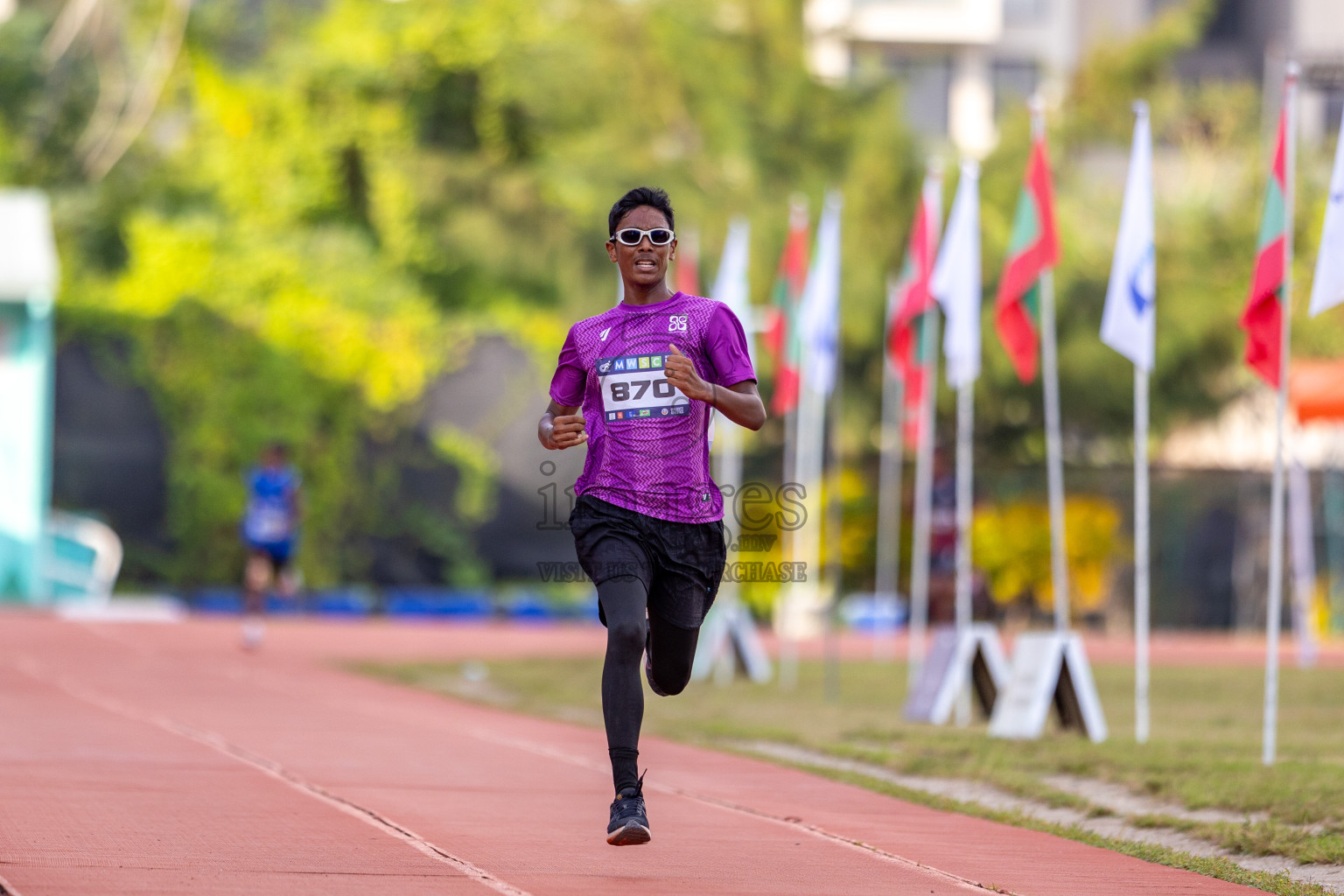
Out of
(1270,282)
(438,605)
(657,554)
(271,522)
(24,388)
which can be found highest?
(24,388)

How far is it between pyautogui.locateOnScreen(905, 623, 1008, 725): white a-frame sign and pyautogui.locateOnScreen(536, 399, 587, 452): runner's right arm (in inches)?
253

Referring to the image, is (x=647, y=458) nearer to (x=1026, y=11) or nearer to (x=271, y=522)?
(x=271, y=522)

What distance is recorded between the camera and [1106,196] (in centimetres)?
3356

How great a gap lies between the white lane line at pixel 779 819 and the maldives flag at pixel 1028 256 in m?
4.65

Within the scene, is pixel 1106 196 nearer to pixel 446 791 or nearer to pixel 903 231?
pixel 903 231

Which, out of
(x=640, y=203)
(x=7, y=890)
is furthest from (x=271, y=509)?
(x=7, y=890)

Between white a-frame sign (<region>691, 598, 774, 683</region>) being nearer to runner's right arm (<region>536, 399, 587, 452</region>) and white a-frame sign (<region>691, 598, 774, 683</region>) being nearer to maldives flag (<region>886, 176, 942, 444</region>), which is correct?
maldives flag (<region>886, 176, 942, 444</region>)

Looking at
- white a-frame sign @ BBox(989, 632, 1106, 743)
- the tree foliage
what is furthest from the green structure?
white a-frame sign @ BBox(989, 632, 1106, 743)

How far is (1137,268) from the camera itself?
1173 cm

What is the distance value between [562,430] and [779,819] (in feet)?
6.97

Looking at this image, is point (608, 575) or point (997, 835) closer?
point (608, 575)

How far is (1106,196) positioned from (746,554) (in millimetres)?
12045

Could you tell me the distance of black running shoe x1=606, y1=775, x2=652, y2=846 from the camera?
20.5 ft

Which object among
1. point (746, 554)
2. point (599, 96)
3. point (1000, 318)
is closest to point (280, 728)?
point (1000, 318)
